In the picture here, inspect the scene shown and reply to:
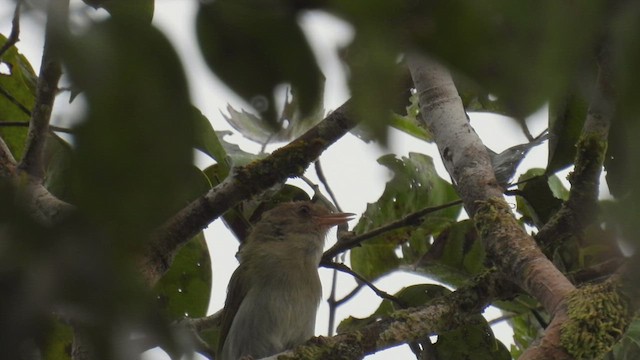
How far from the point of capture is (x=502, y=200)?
12.2 ft

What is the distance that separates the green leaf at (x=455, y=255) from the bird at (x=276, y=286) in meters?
1.22

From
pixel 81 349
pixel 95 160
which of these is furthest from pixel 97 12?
pixel 81 349

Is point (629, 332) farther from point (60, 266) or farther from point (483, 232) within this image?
point (60, 266)

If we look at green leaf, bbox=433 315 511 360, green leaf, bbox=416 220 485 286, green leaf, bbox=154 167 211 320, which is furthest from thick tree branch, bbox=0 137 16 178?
green leaf, bbox=416 220 485 286

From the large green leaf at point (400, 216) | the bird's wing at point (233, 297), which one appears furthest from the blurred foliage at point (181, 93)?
the bird's wing at point (233, 297)

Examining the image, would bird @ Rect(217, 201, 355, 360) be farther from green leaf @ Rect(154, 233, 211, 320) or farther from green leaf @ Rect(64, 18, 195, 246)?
green leaf @ Rect(64, 18, 195, 246)

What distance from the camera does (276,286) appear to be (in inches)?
239

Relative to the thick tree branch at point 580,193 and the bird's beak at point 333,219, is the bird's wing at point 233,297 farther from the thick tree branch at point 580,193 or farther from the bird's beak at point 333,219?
the thick tree branch at point 580,193

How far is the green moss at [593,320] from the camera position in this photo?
9.90ft

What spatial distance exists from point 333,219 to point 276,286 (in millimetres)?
636

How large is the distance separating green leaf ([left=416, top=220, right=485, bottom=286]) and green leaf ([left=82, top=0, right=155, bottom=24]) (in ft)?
12.7

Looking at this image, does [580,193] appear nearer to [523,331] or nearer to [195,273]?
[195,273]

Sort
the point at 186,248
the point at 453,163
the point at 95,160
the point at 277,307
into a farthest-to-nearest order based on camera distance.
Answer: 1. the point at 277,307
2. the point at 186,248
3. the point at 453,163
4. the point at 95,160

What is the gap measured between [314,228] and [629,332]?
9.97 ft
